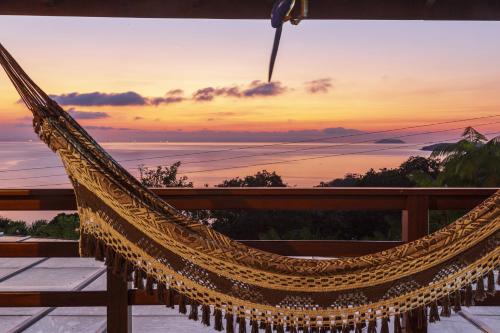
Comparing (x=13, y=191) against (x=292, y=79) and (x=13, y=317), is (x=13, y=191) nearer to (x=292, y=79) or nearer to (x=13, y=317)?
(x=13, y=317)

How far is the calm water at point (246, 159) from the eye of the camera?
25.5ft

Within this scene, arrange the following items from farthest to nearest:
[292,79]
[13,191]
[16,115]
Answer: [292,79] → [16,115] → [13,191]

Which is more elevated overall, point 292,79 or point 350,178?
point 292,79

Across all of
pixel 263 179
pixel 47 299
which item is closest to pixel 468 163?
pixel 263 179

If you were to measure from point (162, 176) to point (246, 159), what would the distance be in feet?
6.67

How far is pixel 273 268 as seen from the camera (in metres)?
1.40

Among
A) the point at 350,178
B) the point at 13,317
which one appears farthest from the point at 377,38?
the point at 13,317

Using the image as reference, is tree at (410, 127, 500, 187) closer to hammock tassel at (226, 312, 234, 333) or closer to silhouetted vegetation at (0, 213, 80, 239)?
silhouetted vegetation at (0, 213, 80, 239)

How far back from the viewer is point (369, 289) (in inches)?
55.4

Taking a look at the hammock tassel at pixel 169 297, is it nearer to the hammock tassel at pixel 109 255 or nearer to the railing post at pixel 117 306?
the hammock tassel at pixel 109 255

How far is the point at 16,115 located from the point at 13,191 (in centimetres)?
655

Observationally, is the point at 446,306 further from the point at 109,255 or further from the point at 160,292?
the point at 109,255

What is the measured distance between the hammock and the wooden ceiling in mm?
742

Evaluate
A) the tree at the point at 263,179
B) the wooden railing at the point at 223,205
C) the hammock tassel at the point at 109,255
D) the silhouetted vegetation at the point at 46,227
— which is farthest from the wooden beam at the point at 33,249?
the tree at the point at 263,179
